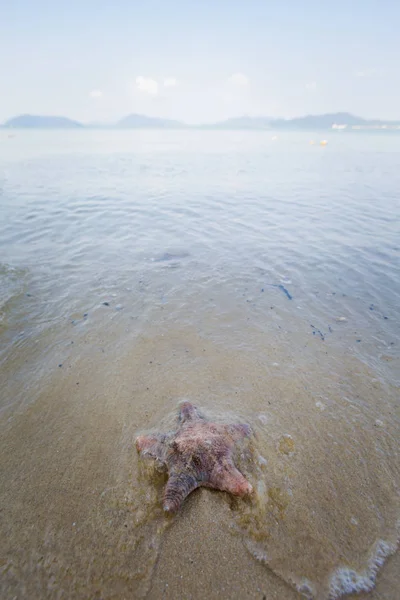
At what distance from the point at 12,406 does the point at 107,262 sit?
5.81 metres

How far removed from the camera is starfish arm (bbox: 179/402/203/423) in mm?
4461

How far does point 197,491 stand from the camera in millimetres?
3682

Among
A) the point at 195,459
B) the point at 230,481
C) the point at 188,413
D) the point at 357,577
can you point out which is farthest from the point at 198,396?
the point at 357,577

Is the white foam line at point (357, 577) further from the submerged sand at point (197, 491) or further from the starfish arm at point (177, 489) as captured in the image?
Answer: the starfish arm at point (177, 489)

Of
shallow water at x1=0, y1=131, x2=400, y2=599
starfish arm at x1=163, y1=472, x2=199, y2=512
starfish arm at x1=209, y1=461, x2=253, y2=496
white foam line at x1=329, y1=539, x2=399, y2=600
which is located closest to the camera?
white foam line at x1=329, y1=539, x2=399, y2=600

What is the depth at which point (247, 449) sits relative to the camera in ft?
13.8

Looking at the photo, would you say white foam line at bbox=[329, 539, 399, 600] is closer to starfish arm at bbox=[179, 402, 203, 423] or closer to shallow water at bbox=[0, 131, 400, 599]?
shallow water at bbox=[0, 131, 400, 599]

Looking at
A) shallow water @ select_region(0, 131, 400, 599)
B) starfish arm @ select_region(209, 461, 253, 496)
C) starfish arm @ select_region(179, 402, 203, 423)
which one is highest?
starfish arm @ select_region(209, 461, 253, 496)

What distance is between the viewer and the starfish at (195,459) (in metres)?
3.51

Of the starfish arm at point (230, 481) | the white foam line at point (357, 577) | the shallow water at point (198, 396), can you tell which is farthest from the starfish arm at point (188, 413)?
the white foam line at point (357, 577)

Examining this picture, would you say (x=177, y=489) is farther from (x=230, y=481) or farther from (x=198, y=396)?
(x=198, y=396)

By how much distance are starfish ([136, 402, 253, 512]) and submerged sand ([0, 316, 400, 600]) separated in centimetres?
20

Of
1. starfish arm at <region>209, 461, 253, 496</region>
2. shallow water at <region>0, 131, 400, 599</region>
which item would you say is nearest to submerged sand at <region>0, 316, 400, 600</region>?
shallow water at <region>0, 131, 400, 599</region>

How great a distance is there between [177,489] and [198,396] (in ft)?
5.89
